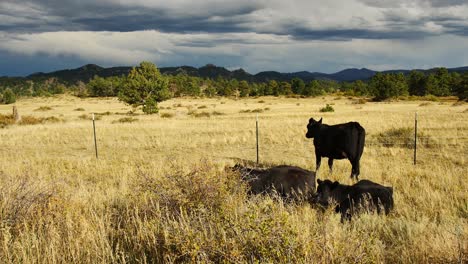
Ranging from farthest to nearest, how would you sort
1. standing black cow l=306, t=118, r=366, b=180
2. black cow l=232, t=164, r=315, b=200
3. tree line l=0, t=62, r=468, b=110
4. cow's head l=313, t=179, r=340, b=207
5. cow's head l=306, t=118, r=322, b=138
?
tree line l=0, t=62, r=468, b=110 < cow's head l=306, t=118, r=322, b=138 < standing black cow l=306, t=118, r=366, b=180 < black cow l=232, t=164, r=315, b=200 < cow's head l=313, t=179, r=340, b=207

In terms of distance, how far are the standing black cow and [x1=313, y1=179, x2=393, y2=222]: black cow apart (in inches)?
136

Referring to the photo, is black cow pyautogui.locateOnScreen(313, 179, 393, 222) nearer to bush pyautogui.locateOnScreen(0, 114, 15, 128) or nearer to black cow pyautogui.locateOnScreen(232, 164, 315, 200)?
black cow pyautogui.locateOnScreen(232, 164, 315, 200)

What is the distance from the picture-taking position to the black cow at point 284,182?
293 inches

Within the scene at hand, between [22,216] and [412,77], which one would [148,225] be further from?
[412,77]

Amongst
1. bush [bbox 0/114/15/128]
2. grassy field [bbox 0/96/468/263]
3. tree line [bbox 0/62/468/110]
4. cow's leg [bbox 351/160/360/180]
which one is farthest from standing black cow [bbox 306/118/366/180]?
tree line [bbox 0/62/468/110]

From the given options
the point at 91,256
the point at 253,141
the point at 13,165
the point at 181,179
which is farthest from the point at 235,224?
the point at 253,141

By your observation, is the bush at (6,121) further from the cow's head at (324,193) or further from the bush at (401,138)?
the cow's head at (324,193)

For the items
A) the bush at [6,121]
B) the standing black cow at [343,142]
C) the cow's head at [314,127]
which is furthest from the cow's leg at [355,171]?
the bush at [6,121]

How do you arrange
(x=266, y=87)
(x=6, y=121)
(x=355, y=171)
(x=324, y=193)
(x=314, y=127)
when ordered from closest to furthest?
1. (x=324, y=193)
2. (x=355, y=171)
3. (x=314, y=127)
4. (x=6, y=121)
5. (x=266, y=87)

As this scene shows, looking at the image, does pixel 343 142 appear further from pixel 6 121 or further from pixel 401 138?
pixel 6 121

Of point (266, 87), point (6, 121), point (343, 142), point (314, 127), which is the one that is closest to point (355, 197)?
point (343, 142)

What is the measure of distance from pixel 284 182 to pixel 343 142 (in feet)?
13.3

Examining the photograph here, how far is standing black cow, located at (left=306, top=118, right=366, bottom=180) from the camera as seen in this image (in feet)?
35.3

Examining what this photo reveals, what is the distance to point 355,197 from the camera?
686 centimetres
